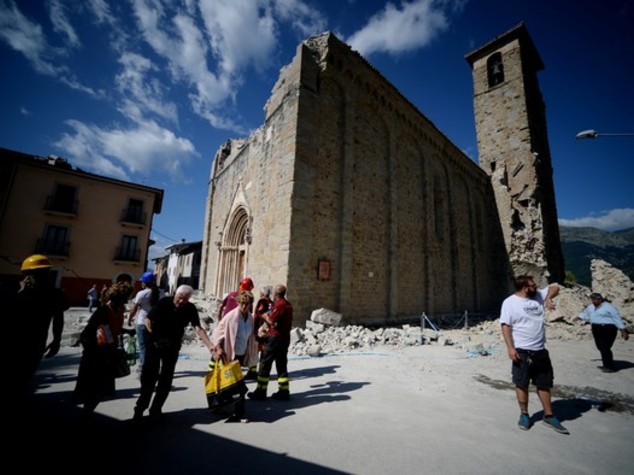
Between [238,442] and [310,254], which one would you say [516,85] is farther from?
[238,442]

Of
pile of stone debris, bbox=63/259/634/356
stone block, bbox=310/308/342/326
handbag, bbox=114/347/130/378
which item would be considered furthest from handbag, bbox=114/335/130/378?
stone block, bbox=310/308/342/326

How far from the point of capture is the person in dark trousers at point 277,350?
3.67 m

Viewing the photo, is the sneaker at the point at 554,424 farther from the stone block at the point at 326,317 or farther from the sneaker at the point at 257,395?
the stone block at the point at 326,317

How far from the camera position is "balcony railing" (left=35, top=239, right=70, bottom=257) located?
16.0 metres

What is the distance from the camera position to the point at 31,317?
237 centimetres

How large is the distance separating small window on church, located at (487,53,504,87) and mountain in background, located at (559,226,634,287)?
60.4 m

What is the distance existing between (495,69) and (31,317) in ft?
94.6

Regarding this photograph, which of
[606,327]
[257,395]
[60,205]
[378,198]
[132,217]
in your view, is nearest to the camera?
Result: [257,395]

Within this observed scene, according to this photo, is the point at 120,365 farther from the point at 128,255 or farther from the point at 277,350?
the point at 128,255

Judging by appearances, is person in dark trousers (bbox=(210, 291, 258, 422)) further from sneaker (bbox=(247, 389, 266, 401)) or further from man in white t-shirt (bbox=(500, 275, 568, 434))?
man in white t-shirt (bbox=(500, 275, 568, 434))

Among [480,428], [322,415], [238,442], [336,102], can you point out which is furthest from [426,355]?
[336,102]

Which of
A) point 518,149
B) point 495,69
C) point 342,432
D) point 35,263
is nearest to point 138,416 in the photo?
point 35,263

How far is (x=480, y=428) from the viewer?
9.65ft

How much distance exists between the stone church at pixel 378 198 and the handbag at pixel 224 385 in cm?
490
